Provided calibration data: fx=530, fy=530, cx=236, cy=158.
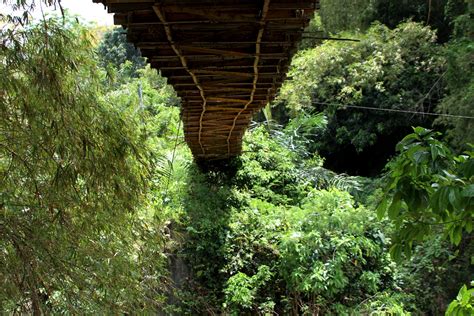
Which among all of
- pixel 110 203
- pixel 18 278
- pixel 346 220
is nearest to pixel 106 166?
pixel 110 203

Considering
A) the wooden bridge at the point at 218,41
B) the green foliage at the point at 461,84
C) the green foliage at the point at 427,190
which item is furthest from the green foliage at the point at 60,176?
the green foliage at the point at 461,84

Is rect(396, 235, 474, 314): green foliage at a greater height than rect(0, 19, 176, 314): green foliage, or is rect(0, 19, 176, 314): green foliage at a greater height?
rect(0, 19, 176, 314): green foliage

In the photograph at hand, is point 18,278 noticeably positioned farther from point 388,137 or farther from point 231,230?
point 388,137

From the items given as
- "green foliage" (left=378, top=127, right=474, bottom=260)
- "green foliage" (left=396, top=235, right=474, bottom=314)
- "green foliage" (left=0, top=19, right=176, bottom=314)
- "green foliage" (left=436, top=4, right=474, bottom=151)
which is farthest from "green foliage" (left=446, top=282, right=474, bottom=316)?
"green foliage" (left=436, top=4, right=474, bottom=151)

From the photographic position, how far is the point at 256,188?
6281 mm

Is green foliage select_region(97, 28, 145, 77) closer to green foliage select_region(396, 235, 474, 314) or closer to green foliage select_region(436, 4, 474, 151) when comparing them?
green foliage select_region(436, 4, 474, 151)

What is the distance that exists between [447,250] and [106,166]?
3.98 m

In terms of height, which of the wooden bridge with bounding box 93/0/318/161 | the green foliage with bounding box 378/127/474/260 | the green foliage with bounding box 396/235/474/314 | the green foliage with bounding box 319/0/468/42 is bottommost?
the green foliage with bounding box 396/235/474/314

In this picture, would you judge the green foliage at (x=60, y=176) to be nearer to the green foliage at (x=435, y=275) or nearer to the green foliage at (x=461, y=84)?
the green foliage at (x=435, y=275)

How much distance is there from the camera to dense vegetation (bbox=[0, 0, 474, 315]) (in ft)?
7.63

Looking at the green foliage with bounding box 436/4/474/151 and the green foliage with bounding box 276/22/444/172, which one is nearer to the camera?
the green foliage with bounding box 436/4/474/151

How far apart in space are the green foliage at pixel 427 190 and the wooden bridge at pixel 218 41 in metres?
0.75

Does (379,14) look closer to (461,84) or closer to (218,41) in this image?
(461,84)

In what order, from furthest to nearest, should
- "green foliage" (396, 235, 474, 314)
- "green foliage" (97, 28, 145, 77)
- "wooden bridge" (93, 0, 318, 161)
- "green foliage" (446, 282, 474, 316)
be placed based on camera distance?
"green foliage" (97, 28, 145, 77), "green foliage" (396, 235, 474, 314), "wooden bridge" (93, 0, 318, 161), "green foliage" (446, 282, 474, 316)
